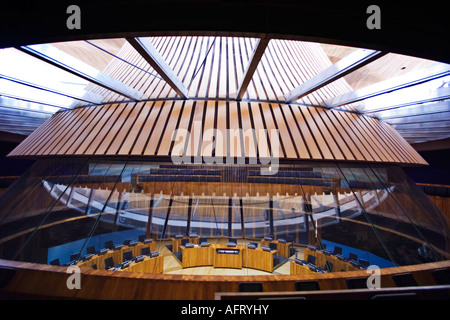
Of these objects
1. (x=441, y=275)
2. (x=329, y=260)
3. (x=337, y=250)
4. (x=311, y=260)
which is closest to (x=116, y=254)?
(x=311, y=260)

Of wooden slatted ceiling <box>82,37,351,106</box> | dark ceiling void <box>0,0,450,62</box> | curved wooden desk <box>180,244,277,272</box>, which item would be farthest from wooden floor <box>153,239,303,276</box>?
dark ceiling void <box>0,0,450,62</box>

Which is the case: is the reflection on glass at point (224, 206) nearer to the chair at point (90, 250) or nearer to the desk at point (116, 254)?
the chair at point (90, 250)

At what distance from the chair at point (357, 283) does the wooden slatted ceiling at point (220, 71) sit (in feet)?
12.0

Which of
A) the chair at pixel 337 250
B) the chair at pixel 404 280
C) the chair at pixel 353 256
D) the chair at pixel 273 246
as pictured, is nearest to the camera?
the chair at pixel 404 280

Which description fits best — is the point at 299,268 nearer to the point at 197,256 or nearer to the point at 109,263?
the point at 197,256

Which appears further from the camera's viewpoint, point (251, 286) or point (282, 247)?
point (282, 247)

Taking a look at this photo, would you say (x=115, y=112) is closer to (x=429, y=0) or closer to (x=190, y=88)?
(x=190, y=88)

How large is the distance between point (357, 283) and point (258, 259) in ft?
13.5

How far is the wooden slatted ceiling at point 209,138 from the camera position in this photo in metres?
3.81

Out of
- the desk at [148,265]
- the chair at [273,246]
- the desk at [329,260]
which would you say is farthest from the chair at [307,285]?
the desk at [148,265]

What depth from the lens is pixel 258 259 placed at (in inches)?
275

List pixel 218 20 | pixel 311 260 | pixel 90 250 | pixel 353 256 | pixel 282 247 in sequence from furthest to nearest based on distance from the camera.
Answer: pixel 282 247
pixel 311 260
pixel 90 250
pixel 353 256
pixel 218 20

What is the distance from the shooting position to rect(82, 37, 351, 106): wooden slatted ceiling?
4.66m
